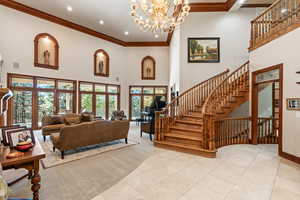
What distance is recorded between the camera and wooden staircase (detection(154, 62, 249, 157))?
390cm

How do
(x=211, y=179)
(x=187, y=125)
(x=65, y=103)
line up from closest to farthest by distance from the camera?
(x=211, y=179)
(x=187, y=125)
(x=65, y=103)

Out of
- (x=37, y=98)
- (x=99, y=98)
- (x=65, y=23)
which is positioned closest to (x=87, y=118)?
(x=37, y=98)

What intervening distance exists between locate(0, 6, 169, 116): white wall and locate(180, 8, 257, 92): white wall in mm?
3549

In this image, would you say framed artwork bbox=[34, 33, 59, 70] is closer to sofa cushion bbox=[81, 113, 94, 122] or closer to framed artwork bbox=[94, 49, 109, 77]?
framed artwork bbox=[94, 49, 109, 77]

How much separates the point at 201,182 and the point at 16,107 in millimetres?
7560

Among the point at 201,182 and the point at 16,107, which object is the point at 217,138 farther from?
the point at 16,107

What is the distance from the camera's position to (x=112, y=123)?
15.0ft

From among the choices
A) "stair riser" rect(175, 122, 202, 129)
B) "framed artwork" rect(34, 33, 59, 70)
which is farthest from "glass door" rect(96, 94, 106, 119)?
"stair riser" rect(175, 122, 202, 129)

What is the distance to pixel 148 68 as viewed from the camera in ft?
33.1

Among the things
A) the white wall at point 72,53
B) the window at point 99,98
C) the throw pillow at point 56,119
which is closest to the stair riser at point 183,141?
the throw pillow at point 56,119

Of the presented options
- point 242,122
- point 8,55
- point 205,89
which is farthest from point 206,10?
point 8,55

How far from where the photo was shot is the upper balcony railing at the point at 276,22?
3.53 meters

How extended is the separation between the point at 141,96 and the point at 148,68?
197cm

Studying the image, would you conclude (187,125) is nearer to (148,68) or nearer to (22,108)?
(148,68)
